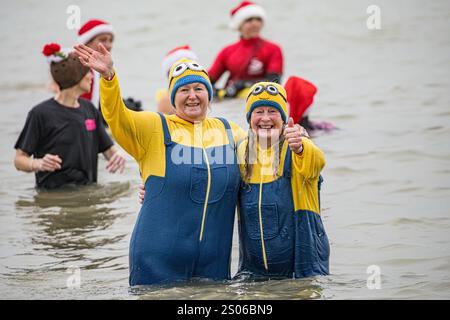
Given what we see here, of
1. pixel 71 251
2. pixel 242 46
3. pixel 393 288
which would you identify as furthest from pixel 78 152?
pixel 242 46

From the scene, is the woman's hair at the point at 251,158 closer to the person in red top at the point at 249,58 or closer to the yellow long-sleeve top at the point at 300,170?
the yellow long-sleeve top at the point at 300,170

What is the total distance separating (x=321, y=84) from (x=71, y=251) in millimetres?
8837

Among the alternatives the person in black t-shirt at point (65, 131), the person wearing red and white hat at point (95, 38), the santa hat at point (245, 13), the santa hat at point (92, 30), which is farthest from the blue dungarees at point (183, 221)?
the santa hat at point (245, 13)

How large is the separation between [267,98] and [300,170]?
1.88ft

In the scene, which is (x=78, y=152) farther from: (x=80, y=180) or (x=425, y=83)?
(x=425, y=83)

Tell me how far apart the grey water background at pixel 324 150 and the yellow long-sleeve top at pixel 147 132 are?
35.1 inches

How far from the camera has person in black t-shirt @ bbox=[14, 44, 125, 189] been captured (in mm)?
9453

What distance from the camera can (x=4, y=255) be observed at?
27.0 feet

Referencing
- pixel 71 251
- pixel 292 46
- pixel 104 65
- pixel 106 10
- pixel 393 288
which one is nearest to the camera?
pixel 104 65

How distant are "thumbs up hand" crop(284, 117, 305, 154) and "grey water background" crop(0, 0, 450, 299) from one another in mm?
950

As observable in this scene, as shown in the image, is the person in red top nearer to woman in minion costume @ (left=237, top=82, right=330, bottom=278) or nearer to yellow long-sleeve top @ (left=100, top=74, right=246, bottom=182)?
woman in minion costume @ (left=237, top=82, right=330, bottom=278)

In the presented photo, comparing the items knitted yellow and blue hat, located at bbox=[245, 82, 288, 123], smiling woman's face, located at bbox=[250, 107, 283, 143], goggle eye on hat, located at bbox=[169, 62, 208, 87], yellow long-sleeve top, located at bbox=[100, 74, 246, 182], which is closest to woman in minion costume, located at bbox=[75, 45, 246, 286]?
yellow long-sleeve top, located at bbox=[100, 74, 246, 182]

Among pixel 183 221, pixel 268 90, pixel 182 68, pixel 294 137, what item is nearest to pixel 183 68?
pixel 182 68

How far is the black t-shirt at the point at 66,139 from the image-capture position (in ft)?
31.1
